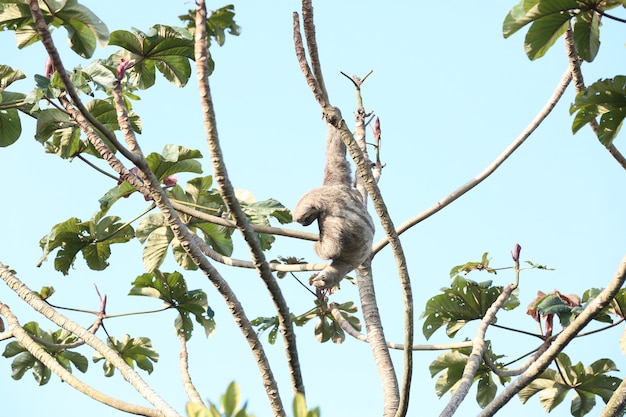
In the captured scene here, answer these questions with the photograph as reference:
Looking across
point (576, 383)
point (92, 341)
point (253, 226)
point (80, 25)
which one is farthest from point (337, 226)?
point (576, 383)

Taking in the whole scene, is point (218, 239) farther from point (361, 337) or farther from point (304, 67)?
point (304, 67)

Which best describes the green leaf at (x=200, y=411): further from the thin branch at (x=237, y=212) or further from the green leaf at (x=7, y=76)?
the green leaf at (x=7, y=76)

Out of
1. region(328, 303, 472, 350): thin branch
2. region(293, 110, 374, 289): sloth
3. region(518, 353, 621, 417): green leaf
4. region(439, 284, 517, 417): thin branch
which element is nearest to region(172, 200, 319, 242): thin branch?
region(293, 110, 374, 289): sloth

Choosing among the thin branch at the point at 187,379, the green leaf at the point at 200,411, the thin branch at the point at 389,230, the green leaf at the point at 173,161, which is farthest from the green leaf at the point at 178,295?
the green leaf at the point at 200,411

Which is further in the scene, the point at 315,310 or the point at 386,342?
the point at 315,310

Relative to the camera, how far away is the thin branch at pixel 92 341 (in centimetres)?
493

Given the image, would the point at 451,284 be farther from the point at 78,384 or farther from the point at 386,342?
the point at 78,384

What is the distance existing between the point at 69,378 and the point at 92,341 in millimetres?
287

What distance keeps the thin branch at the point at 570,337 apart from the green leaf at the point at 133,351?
3.89 metres

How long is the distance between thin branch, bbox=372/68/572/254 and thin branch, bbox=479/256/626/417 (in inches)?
65.9

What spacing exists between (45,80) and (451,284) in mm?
3889

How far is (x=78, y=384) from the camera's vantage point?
5102mm

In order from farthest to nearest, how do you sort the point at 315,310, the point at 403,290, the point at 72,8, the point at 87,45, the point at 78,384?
the point at 315,310, the point at 87,45, the point at 72,8, the point at 78,384, the point at 403,290

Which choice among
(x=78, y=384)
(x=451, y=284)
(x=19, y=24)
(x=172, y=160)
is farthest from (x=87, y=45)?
(x=451, y=284)
